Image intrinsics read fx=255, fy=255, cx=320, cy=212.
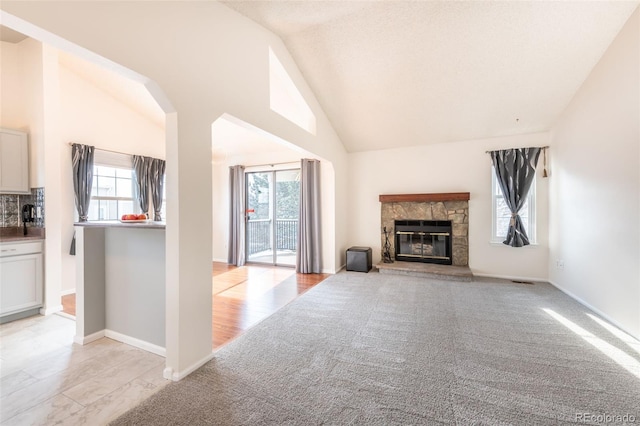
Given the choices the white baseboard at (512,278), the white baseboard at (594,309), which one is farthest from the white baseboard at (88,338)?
the white baseboard at (512,278)

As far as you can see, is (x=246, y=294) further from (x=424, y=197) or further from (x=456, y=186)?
(x=456, y=186)

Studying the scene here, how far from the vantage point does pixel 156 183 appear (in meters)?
4.89

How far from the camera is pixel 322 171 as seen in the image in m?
5.05

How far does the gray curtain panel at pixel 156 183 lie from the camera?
191 inches

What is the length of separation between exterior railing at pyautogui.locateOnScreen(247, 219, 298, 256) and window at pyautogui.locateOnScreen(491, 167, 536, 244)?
375 centimetres

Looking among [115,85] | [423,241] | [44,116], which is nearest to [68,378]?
[44,116]

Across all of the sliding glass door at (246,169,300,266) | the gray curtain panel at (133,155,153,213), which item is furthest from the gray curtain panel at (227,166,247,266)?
the gray curtain panel at (133,155,153,213)

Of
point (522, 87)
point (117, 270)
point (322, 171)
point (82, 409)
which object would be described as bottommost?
point (82, 409)

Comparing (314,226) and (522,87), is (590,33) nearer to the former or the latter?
(522,87)

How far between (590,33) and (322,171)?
151 inches

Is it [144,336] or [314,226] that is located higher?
[314,226]

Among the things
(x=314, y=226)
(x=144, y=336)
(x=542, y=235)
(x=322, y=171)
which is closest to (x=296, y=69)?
(x=322, y=171)

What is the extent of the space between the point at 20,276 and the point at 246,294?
246cm

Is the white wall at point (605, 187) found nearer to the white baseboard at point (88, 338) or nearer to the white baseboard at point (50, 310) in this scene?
the white baseboard at point (88, 338)
